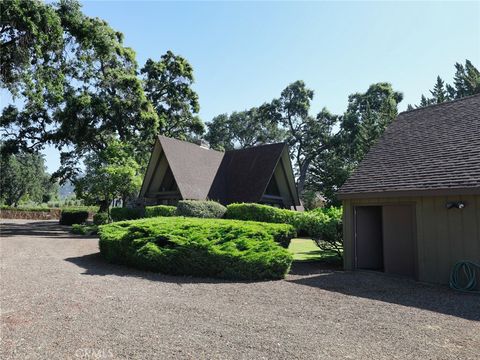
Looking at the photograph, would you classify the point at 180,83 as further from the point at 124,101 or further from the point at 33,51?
the point at 33,51

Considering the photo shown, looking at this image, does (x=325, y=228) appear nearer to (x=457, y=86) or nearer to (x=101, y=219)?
(x=101, y=219)

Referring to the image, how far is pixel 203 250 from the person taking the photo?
933cm

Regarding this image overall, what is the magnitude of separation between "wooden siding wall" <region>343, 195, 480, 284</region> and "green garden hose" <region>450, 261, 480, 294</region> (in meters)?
0.19

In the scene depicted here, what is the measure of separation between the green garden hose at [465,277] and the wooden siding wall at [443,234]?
7.3 inches

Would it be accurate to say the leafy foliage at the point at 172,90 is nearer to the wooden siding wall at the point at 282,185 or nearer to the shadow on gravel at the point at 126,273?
the wooden siding wall at the point at 282,185

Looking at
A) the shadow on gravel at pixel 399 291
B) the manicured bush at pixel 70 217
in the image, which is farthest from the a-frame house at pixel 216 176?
the shadow on gravel at pixel 399 291

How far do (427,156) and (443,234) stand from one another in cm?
273

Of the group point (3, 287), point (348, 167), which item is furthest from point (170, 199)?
point (348, 167)

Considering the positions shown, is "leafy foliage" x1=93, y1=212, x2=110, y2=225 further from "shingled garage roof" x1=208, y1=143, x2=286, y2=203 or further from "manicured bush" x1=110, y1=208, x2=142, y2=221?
"shingled garage roof" x1=208, y1=143, x2=286, y2=203

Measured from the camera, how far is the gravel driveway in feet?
14.5

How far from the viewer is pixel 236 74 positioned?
20734mm

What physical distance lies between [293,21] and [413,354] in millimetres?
11519

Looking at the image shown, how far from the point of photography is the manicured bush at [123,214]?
24375 millimetres

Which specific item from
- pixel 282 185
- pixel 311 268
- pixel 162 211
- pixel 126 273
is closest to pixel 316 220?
pixel 311 268
